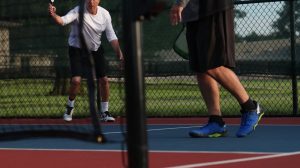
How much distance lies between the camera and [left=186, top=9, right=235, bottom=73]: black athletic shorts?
16.2 feet

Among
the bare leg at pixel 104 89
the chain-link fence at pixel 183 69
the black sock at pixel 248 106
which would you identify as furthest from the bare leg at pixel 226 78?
the bare leg at pixel 104 89

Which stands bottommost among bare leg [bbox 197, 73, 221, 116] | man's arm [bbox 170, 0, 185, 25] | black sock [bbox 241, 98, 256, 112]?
black sock [bbox 241, 98, 256, 112]

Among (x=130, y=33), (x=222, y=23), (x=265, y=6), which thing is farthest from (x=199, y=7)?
(x=265, y=6)

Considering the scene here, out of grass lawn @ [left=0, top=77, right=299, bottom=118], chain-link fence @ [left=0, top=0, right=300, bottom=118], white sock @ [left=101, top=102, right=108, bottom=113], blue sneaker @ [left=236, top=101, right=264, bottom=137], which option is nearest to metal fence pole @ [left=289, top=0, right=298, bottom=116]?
chain-link fence @ [left=0, top=0, right=300, bottom=118]

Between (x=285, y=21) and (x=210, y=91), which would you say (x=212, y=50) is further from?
(x=285, y=21)

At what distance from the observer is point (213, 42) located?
16.3 feet

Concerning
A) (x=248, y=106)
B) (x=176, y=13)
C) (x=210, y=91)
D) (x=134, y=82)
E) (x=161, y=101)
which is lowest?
(x=161, y=101)

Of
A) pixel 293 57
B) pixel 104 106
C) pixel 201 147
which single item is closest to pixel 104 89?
pixel 104 106

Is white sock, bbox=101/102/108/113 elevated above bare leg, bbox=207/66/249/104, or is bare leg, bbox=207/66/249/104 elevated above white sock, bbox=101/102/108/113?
bare leg, bbox=207/66/249/104

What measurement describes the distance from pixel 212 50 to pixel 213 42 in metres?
0.06

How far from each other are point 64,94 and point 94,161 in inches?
200

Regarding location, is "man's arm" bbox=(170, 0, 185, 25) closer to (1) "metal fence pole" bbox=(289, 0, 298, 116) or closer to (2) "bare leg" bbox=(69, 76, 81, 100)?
(2) "bare leg" bbox=(69, 76, 81, 100)

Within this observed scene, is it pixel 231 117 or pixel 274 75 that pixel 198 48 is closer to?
pixel 231 117

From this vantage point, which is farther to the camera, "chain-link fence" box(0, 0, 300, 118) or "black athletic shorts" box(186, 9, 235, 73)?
"chain-link fence" box(0, 0, 300, 118)
